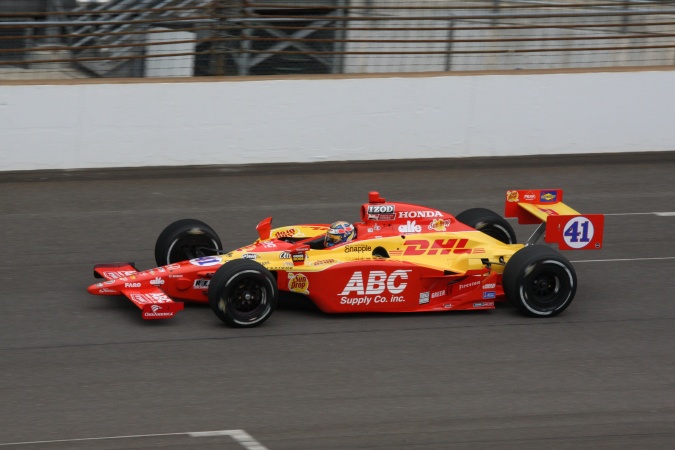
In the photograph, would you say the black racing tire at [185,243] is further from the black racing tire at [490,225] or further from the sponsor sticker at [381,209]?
the black racing tire at [490,225]

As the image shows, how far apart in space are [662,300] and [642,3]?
Answer: 343 inches

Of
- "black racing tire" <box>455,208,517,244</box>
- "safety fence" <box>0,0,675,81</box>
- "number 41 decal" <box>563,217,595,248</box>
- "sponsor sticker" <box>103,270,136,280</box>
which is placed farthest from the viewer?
"safety fence" <box>0,0,675,81</box>

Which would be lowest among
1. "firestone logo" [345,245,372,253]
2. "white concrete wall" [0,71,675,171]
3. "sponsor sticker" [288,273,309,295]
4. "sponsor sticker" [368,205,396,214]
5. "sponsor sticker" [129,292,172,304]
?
"sponsor sticker" [129,292,172,304]

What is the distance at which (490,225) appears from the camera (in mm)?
10016

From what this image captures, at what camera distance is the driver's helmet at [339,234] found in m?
8.91

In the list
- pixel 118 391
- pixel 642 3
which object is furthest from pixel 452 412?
pixel 642 3

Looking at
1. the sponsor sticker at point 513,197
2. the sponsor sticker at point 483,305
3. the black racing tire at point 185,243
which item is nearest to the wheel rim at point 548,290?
the sponsor sticker at point 483,305

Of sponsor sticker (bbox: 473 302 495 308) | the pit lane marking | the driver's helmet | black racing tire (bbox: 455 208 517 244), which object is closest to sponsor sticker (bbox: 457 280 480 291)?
sponsor sticker (bbox: 473 302 495 308)

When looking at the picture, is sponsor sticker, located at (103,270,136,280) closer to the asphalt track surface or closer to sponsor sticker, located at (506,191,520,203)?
the asphalt track surface

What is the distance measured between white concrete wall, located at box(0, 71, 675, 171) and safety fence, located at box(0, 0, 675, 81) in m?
0.66

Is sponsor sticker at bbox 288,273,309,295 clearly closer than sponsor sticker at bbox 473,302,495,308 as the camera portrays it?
Yes

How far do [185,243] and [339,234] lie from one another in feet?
4.79

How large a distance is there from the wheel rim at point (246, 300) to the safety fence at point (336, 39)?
7247mm

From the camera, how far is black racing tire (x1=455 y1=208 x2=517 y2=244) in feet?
32.8
